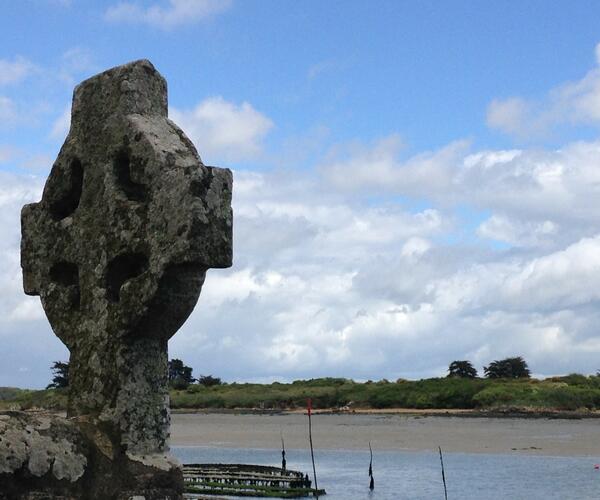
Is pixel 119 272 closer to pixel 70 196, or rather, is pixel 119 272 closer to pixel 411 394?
pixel 70 196

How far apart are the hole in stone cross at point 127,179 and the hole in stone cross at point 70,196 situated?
42cm

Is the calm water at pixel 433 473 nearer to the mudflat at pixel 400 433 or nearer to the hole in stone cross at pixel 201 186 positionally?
the mudflat at pixel 400 433

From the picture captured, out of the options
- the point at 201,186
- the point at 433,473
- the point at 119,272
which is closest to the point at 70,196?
the point at 119,272

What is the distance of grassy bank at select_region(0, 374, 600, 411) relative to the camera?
101 metres

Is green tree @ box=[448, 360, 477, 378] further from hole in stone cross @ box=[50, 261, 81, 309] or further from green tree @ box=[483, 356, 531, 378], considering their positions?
hole in stone cross @ box=[50, 261, 81, 309]

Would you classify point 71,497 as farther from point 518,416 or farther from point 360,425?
point 518,416

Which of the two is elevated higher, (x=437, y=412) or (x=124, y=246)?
(x=437, y=412)

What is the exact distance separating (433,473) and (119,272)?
48.2 metres

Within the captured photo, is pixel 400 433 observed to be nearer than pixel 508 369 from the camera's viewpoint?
Yes

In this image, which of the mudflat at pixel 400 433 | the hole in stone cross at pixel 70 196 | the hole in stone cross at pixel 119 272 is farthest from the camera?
the mudflat at pixel 400 433

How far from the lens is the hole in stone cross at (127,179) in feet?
20.5

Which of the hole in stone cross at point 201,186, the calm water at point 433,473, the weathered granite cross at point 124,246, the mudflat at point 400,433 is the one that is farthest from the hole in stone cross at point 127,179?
the mudflat at point 400,433

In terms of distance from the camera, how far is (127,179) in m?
6.38

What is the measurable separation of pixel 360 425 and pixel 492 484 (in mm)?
43709
